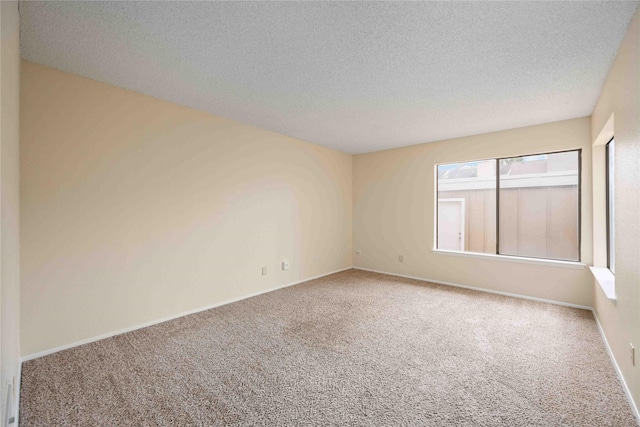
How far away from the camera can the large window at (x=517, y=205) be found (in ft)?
12.6

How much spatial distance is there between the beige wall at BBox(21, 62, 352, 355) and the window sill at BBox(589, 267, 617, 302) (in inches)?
143

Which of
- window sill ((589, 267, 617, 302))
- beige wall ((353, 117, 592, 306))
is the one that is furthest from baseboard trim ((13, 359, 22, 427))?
beige wall ((353, 117, 592, 306))

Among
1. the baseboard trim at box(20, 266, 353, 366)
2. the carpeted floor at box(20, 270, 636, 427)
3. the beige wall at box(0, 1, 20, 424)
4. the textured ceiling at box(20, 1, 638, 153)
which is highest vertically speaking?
the textured ceiling at box(20, 1, 638, 153)

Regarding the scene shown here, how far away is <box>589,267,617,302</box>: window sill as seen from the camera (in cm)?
233

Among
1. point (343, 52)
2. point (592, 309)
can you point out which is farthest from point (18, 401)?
point (592, 309)

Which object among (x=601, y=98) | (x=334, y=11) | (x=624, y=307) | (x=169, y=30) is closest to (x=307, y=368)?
(x=624, y=307)

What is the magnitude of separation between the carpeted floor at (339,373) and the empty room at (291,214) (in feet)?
0.06

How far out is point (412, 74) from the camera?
2.44 metres

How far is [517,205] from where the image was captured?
4.26m

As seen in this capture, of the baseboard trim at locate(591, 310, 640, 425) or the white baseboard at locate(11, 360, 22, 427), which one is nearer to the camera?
the white baseboard at locate(11, 360, 22, 427)

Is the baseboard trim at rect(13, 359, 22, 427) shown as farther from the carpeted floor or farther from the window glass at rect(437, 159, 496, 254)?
the window glass at rect(437, 159, 496, 254)

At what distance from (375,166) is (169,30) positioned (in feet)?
13.6

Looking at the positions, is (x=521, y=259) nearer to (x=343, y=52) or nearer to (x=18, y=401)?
(x=343, y=52)

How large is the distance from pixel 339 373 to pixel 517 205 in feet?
12.4
